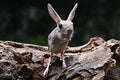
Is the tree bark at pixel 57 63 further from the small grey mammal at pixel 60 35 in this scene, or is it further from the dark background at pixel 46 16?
the dark background at pixel 46 16

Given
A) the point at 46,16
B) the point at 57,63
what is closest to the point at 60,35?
the point at 57,63

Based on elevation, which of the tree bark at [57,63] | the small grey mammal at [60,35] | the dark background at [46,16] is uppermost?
the dark background at [46,16]

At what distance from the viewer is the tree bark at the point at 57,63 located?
4.68m

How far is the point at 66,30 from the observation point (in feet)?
14.9

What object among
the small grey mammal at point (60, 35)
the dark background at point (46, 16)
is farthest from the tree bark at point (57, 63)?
the dark background at point (46, 16)

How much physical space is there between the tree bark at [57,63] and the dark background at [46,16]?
3.69 m

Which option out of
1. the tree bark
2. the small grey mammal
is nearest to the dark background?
the tree bark

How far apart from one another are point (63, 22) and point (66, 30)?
0.10 meters

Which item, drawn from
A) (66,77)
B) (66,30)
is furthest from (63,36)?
(66,77)

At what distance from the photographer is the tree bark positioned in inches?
184

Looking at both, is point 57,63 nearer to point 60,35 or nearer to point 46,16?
point 60,35

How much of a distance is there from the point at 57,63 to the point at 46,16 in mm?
3924

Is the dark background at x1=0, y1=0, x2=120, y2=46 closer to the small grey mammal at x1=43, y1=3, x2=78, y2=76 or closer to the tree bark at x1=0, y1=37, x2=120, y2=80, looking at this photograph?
the tree bark at x1=0, y1=37, x2=120, y2=80

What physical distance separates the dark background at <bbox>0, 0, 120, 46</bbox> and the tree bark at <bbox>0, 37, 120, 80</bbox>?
3689mm
